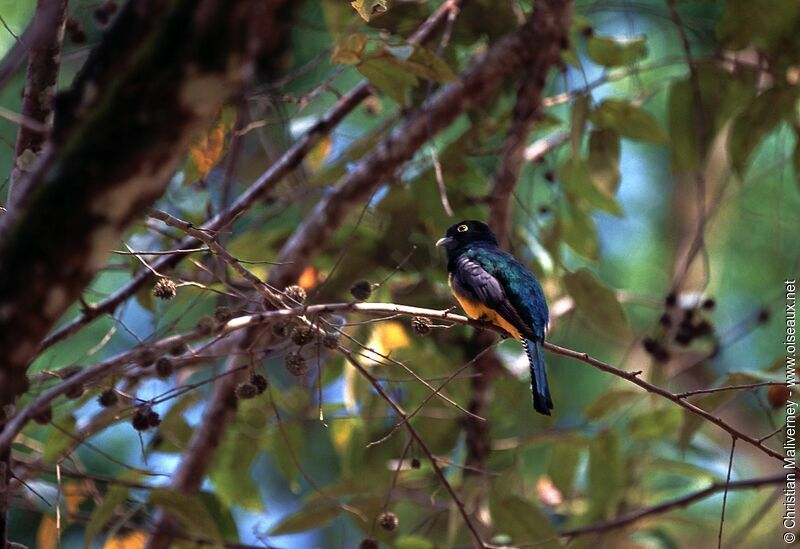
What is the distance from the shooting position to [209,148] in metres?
3.81

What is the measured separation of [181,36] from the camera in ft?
5.18

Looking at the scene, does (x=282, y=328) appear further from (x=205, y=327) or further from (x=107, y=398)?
(x=107, y=398)

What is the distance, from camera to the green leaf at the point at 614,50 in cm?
463

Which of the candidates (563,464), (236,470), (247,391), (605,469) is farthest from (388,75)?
(236,470)

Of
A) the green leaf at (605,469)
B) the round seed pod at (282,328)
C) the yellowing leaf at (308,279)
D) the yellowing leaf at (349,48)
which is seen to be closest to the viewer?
the round seed pod at (282,328)

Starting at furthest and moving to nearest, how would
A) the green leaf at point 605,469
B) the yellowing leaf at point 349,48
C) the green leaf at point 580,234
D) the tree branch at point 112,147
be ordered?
the green leaf at point 580,234 → the green leaf at point 605,469 → the yellowing leaf at point 349,48 → the tree branch at point 112,147

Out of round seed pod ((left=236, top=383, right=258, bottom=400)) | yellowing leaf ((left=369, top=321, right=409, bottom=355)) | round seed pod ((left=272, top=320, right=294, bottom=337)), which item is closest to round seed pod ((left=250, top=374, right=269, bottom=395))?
round seed pod ((left=236, top=383, right=258, bottom=400))

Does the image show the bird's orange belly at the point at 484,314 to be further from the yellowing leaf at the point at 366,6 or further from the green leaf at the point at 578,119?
the yellowing leaf at the point at 366,6

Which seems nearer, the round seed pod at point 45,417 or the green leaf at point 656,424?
the round seed pod at point 45,417

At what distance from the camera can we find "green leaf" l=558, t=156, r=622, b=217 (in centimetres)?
487

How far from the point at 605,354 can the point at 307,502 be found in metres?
4.11

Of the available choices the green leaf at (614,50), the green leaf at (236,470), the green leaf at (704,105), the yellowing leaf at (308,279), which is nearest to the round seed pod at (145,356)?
the yellowing leaf at (308,279)

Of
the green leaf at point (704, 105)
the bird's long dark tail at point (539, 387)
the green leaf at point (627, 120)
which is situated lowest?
the bird's long dark tail at point (539, 387)

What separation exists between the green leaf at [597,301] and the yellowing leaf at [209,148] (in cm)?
167
